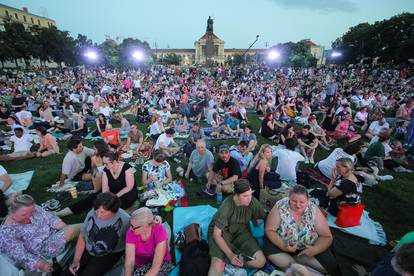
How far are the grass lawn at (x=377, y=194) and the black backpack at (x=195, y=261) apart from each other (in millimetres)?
1301

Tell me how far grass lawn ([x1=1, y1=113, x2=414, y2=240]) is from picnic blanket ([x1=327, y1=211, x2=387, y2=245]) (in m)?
0.17

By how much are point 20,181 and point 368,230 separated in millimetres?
7696

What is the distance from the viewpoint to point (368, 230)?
151 inches

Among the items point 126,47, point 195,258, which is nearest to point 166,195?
point 195,258

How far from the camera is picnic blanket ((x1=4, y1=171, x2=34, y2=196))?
522cm

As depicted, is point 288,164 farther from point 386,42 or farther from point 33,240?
point 386,42

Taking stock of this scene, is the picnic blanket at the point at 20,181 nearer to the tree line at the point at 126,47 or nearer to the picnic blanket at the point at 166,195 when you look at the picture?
the picnic blanket at the point at 166,195

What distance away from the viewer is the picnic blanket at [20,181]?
5.22 meters

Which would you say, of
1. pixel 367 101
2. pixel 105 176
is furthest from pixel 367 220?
pixel 367 101

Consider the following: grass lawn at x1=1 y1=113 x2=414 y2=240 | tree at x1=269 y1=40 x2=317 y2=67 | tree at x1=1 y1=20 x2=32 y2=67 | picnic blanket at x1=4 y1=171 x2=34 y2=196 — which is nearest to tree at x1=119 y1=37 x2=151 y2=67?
tree at x1=1 y1=20 x2=32 y2=67

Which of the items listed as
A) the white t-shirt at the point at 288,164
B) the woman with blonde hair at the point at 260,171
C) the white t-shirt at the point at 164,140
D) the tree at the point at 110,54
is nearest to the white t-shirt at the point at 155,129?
the white t-shirt at the point at 164,140

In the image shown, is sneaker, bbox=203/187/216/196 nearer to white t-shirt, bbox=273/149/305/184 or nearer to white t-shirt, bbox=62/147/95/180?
white t-shirt, bbox=273/149/305/184

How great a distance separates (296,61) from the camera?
57.4 meters

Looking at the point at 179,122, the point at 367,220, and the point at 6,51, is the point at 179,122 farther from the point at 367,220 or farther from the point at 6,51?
the point at 6,51
